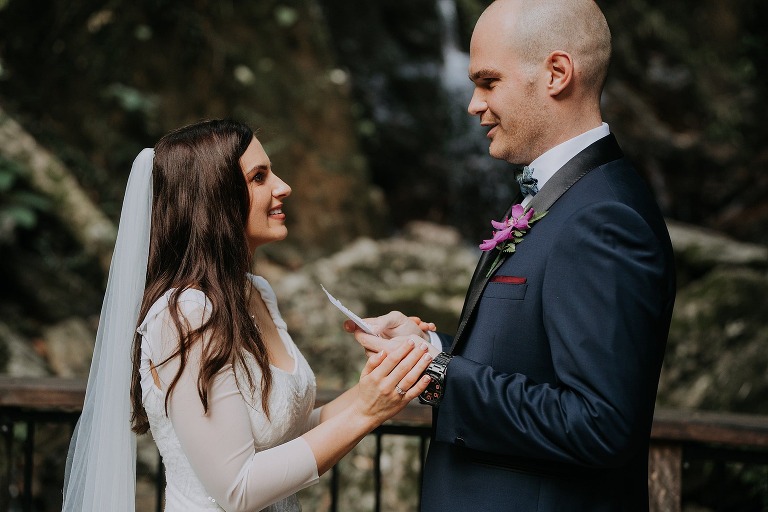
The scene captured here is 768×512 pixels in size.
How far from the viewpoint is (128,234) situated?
2293mm

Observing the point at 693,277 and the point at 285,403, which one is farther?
the point at 693,277

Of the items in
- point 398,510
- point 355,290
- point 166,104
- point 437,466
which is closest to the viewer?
point 437,466

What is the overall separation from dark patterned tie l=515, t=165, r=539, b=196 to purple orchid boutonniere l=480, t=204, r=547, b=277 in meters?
0.06

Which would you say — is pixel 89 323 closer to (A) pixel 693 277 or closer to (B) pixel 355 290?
(B) pixel 355 290

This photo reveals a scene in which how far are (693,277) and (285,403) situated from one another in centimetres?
590

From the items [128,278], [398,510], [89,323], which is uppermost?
[128,278]

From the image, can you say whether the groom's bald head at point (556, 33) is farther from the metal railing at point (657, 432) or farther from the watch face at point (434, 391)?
the metal railing at point (657, 432)

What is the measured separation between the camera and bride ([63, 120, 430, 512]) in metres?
2.06

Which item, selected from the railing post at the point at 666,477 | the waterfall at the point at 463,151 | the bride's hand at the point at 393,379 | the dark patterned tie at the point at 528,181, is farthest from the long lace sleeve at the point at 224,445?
the waterfall at the point at 463,151

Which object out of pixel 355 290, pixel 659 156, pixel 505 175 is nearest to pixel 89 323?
pixel 355 290

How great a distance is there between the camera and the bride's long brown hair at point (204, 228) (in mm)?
2199

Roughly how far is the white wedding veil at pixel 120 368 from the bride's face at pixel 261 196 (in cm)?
28

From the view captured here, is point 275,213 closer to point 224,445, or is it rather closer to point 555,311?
point 224,445

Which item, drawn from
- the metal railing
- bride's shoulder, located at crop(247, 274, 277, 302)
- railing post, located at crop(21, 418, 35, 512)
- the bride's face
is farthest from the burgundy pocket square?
railing post, located at crop(21, 418, 35, 512)
